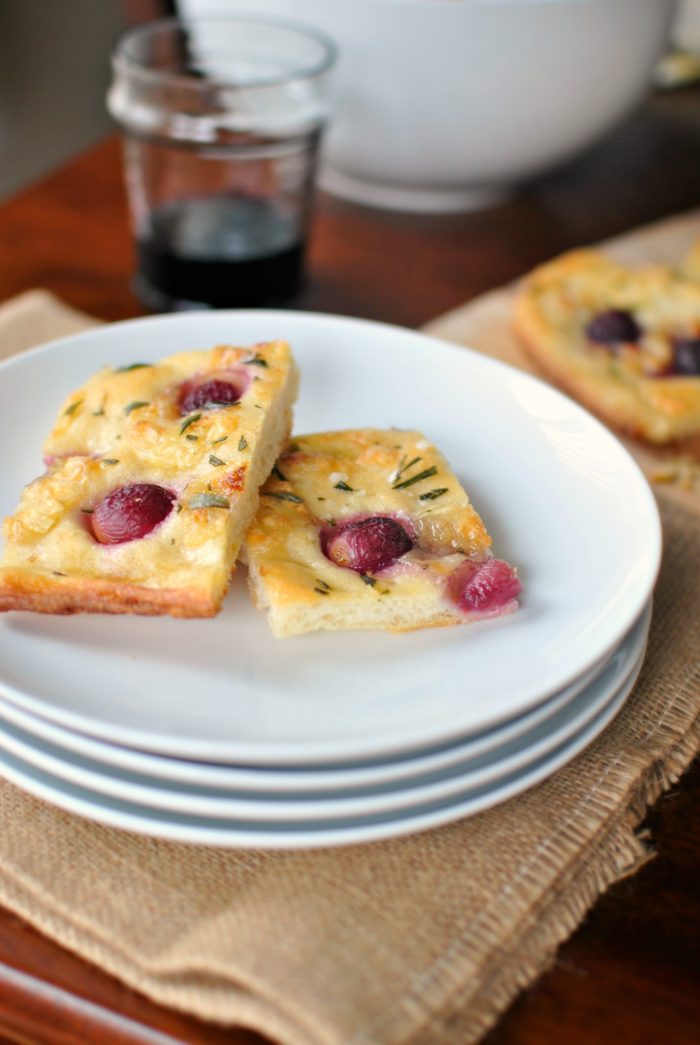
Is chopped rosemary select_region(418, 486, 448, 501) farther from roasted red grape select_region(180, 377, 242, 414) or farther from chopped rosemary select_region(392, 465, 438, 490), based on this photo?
roasted red grape select_region(180, 377, 242, 414)

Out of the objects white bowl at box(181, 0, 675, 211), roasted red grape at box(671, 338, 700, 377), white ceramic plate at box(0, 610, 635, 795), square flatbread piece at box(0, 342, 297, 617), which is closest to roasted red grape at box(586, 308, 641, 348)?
roasted red grape at box(671, 338, 700, 377)

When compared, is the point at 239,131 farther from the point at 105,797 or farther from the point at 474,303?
the point at 105,797

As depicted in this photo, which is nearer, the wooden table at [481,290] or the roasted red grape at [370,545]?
the wooden table at [481,290]

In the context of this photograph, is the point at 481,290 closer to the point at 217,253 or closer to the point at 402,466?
the point at 217,253

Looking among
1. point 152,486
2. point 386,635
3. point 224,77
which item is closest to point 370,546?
point 386,635

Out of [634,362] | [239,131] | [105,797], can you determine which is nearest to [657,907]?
[105,797]

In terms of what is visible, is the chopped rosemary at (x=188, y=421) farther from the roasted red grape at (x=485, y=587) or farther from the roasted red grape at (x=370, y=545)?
the roasted red grape at (x=485, y=587)

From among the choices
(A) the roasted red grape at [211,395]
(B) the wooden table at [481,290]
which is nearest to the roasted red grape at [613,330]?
(B) the wooden table at [481,290]
